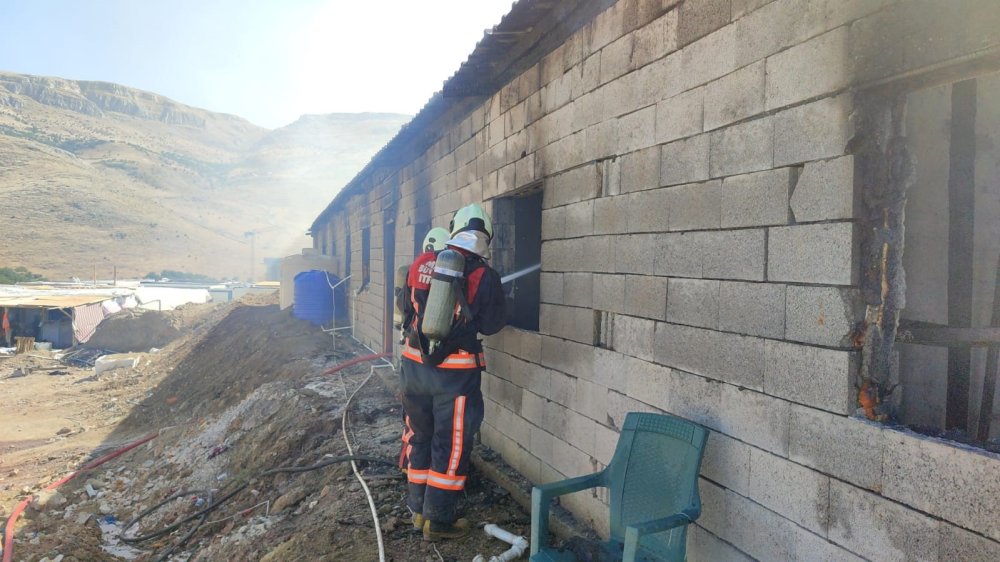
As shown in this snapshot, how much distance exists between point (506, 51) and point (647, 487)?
369 centimetres

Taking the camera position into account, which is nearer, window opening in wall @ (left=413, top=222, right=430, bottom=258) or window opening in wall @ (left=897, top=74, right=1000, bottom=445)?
window opening in wall @ (left=897, top=74, right=1000, bottom=445)

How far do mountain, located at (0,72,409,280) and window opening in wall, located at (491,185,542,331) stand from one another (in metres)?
45.6

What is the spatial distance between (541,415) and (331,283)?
450 inches

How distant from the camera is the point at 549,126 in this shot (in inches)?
167

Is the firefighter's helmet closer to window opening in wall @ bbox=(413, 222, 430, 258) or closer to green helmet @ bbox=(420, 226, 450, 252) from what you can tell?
green helmet @ bbox=(420, 226, 450, 252)

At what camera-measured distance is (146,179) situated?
2879 inches

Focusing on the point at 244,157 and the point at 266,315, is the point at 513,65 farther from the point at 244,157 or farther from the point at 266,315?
the point at 244,157

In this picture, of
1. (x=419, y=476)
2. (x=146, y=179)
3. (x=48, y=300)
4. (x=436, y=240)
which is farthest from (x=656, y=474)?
(x=146, y=179)

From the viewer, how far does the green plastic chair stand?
252 cm

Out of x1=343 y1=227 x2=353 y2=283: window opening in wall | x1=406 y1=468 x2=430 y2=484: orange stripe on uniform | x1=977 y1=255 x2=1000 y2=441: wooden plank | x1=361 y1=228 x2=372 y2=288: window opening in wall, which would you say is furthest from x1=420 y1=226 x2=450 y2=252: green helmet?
x1=343 y1=227 x2=353 y2=283: window opening in wall

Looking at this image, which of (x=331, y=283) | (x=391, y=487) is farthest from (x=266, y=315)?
(x=391, y=487)

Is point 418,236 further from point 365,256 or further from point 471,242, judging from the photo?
point 365,256

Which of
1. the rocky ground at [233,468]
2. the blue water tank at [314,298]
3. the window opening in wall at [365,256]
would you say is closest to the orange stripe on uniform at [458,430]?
the rocky ground at [233,468]

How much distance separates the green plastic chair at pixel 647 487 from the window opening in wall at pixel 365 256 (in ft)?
31.0
